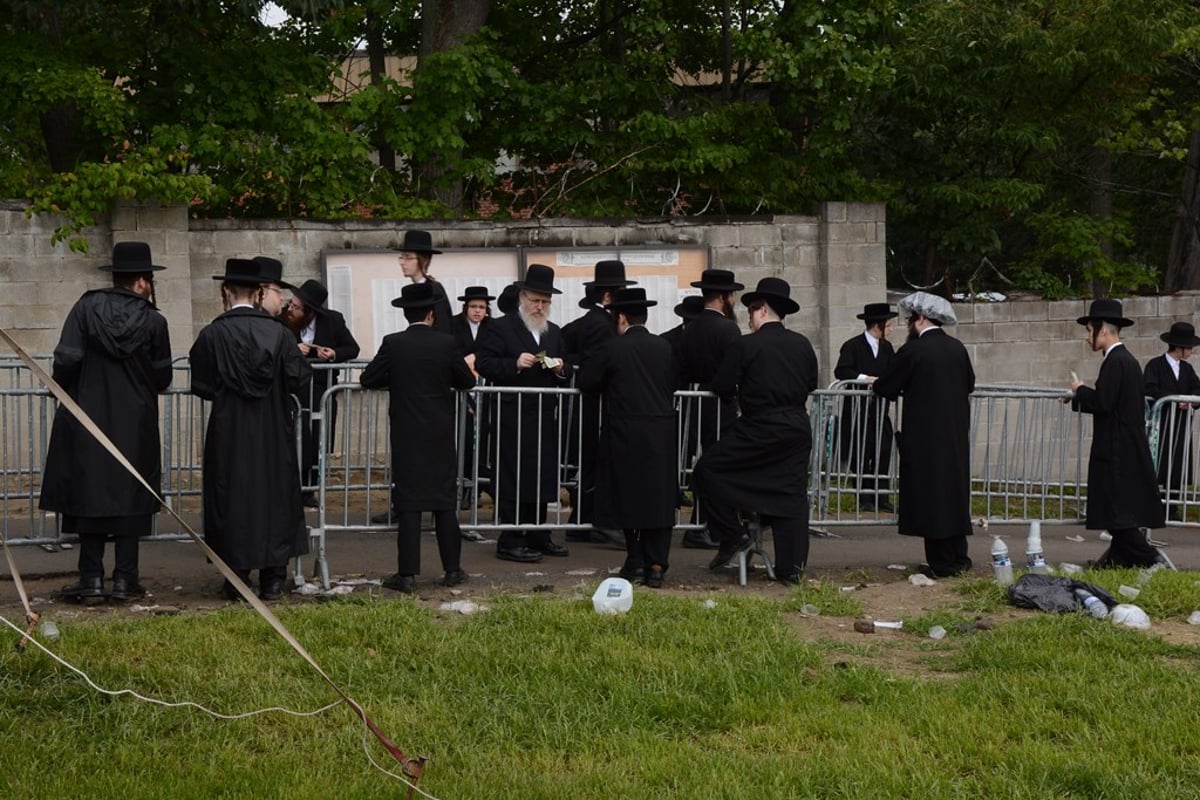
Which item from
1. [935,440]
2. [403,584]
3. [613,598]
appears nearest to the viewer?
[613,598]

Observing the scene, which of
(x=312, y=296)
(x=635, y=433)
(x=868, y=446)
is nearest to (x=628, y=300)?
(x=635, y=433)

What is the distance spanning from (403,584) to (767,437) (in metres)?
2.26

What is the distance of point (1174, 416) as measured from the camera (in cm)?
1214

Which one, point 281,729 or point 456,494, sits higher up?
point 456,494

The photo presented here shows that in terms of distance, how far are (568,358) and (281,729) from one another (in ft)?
18.0

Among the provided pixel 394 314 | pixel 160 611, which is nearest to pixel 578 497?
pixel 160 611

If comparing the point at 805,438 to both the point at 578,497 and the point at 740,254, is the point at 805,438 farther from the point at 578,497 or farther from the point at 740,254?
the point at 740,254

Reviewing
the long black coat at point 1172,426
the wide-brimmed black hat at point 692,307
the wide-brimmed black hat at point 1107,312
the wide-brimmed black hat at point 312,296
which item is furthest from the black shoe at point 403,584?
the long black coat at point 1172,426

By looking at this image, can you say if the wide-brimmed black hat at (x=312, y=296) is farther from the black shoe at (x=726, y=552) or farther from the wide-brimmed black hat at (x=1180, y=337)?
the wide-brimmed black hat at (x=1180, y=337)

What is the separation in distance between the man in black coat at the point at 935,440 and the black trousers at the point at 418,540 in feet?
9.24

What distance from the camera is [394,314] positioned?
47.6 feet

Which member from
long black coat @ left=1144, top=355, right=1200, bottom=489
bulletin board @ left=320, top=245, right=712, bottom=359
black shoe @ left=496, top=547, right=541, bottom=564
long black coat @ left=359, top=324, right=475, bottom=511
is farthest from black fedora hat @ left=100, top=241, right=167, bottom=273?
long black coat @ left=1144, top=355, right=1200, bottom=489

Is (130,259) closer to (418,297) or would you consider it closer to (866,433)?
(418,297)

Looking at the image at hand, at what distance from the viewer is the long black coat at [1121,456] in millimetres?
10250
